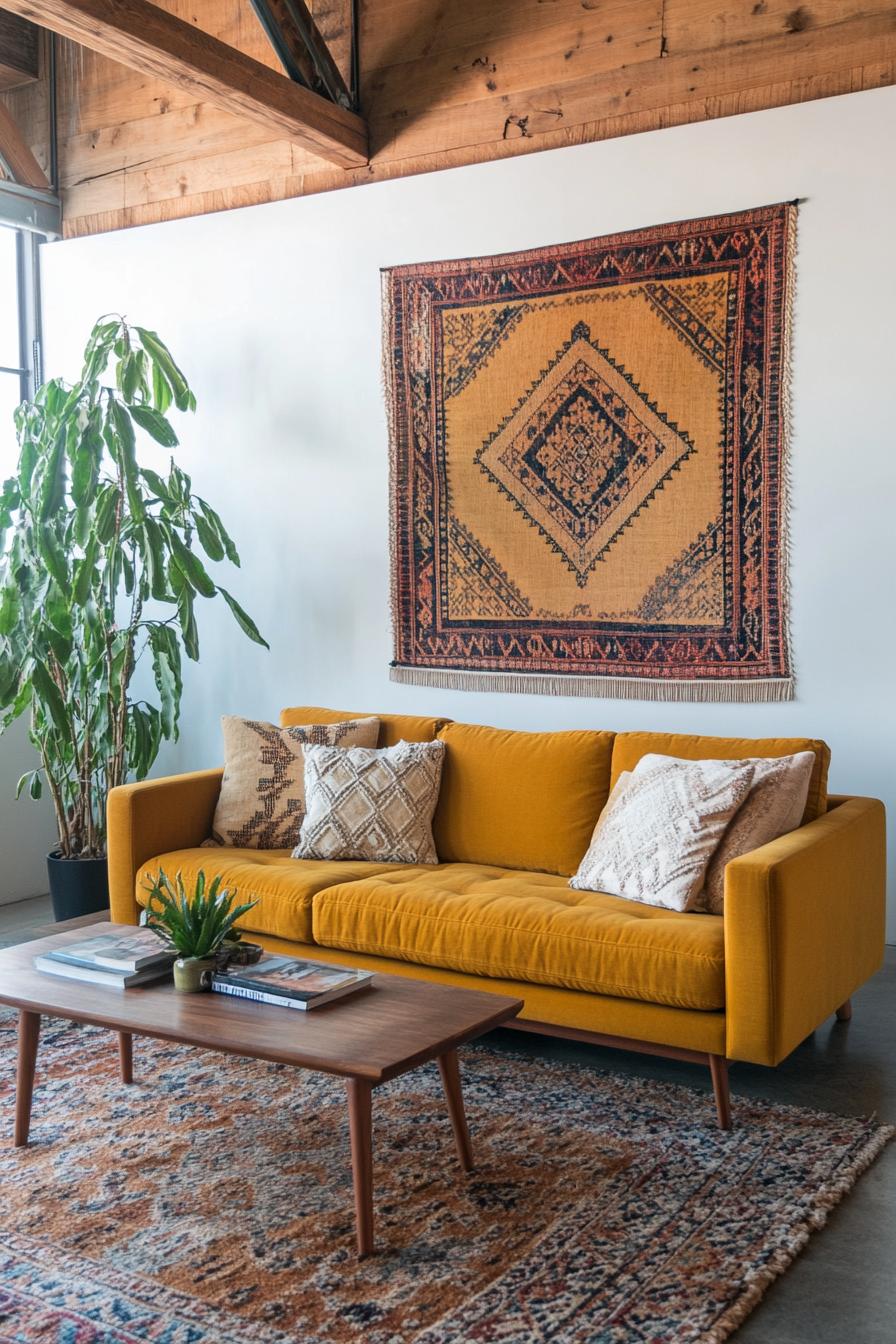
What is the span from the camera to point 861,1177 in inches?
101

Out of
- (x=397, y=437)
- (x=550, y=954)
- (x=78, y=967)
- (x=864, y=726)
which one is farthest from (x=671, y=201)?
(x=78, y=967)

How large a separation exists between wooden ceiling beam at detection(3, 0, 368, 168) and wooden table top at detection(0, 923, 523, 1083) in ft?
8.63

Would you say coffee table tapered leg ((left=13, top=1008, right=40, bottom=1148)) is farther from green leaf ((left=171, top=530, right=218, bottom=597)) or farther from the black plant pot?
green leaf ((left=171, top=530, right=218, bottom=597))

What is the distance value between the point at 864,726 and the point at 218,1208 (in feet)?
8.05

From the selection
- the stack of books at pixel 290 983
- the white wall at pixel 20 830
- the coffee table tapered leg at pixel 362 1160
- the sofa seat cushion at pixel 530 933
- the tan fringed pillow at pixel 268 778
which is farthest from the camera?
the white wall at pixel 20 830

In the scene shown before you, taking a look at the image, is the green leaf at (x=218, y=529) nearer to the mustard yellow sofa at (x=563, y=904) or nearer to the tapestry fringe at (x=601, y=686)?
the tapestry fringe at (x=601, y=686)

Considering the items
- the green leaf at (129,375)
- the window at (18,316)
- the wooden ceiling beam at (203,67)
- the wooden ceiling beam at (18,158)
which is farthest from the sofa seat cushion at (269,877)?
the wooden ceiling beam at (18,158)

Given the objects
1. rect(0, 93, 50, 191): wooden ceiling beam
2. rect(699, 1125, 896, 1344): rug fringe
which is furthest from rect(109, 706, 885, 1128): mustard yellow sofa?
rect(0, 93, 50, 191): wooden ceiling beam

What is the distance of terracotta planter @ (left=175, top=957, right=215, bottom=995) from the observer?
2637mm

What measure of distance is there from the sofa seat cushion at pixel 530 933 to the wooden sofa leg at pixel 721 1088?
12cm

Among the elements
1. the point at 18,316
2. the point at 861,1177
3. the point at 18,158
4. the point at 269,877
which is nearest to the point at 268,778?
the point at 269,877

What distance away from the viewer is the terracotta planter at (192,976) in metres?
2.64

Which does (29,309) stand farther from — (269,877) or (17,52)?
(269,877)

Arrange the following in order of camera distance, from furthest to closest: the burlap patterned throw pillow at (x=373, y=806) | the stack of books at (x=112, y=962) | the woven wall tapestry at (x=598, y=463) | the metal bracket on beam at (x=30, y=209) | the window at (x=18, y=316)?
the window at (x=18, y=316), the metal bracket on beam at (x=30, y=209), the woven wall tapestry at (x=598, y=463), the burlap patterned throw pillow at (x=373, y=806), the stack of books at (x=112, y=962)
